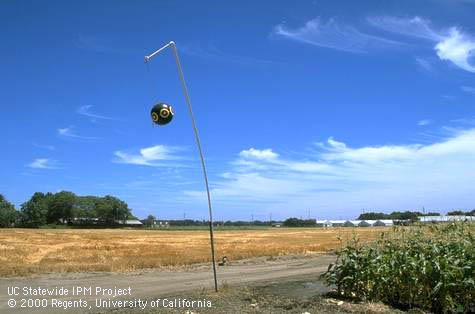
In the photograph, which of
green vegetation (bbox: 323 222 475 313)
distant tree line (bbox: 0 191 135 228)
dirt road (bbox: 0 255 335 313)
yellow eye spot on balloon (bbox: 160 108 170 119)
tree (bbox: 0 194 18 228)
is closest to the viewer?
green vegetation (bbox: 323 222 475 313)

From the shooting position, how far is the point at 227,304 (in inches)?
420

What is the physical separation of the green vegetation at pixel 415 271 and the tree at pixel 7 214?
165015mm

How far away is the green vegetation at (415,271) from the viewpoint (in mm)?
10234

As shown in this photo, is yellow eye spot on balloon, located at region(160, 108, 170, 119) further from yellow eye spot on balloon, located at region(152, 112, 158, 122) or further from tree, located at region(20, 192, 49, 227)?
tree, located at region(20, 192, 49, 227)

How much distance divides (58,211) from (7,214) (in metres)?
24.4

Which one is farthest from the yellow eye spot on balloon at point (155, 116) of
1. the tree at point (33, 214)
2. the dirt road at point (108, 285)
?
the tree at point (33, 214)

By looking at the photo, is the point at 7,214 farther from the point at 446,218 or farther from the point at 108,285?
the point at 446,218

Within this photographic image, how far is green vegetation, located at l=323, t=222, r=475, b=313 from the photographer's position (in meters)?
10.2

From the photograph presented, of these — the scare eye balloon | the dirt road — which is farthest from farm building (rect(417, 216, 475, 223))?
the scare eye balloon

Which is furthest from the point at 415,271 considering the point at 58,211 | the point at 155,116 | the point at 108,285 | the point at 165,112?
the point at 58,211

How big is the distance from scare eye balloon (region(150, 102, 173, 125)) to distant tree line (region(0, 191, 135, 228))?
547 ft

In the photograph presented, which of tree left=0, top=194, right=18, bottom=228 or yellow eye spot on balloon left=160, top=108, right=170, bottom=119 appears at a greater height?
tree left=0, top=194, right=18, bottom=228

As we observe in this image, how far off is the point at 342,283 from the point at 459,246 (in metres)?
2.29

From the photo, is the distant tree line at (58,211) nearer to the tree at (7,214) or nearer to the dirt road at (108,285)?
the tree at (7,214)
